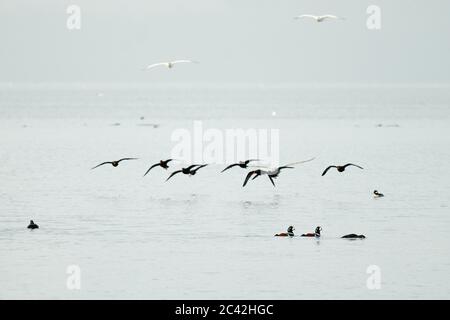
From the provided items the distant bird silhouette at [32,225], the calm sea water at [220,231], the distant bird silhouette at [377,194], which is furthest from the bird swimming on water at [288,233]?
the distant bird silhouette at [377,194]

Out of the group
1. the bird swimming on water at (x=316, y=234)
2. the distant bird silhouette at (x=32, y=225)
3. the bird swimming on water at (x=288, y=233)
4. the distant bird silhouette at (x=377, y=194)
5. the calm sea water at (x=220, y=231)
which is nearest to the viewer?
the calm sea water at (x=220, y=231)

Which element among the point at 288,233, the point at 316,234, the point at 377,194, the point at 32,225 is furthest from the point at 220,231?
the point at 377,194

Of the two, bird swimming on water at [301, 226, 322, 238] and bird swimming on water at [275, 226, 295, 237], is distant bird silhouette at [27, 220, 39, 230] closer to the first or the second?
bird swimming on water at [275, 226, 295, 237]

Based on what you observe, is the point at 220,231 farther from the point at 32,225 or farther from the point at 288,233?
the point at 32,225

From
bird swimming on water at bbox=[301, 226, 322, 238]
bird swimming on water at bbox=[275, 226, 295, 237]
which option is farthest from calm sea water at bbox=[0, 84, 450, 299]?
bird swimming on water at bbox=[301, 226, 322, 238]

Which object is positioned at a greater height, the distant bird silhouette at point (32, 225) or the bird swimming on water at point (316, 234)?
the distant bird silhouette at point (32, 225)

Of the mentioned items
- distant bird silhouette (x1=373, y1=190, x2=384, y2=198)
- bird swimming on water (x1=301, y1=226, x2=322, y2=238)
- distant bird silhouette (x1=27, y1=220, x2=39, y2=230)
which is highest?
distant bird silhouette (x1=373, y1=190, x2=384, y2=198)

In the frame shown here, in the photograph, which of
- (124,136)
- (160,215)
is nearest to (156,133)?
(124,136)

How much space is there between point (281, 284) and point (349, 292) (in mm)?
2601

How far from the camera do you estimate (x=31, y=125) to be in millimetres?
171250

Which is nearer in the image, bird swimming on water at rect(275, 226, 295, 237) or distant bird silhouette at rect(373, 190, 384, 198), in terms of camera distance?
bird swimming on water at rect(275, 226, 295, 237)

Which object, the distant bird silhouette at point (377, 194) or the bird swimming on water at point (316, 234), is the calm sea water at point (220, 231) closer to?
the distant bird silhouette at point (377, 194)

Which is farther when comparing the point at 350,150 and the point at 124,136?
the point at 124,136
